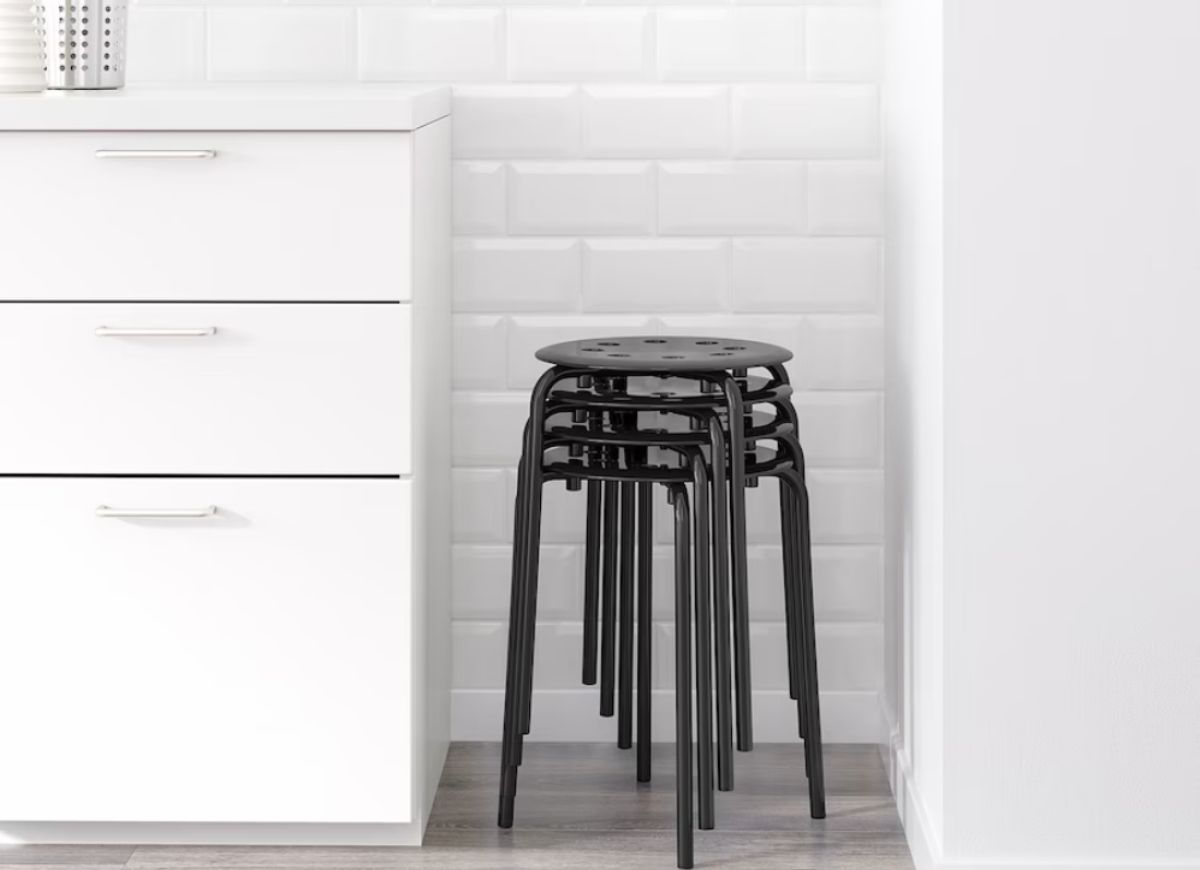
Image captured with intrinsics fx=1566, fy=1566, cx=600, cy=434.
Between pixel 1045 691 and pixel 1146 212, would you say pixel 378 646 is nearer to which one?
pixel 1045 691

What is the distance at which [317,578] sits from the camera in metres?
1.84

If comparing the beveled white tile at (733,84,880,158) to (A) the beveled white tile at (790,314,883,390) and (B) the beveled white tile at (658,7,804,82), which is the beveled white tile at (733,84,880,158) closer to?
(B) the beveled white tile at (658,7,804,82)

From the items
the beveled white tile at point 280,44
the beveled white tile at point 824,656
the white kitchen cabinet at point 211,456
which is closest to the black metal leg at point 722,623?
the white kitchen cabinet at point 211,456

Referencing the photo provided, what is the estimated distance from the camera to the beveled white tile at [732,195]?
2260mm

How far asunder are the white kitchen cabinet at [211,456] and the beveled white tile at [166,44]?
454 millimetres

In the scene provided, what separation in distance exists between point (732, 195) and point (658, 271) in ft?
0.50

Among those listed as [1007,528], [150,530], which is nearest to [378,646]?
[150,530]

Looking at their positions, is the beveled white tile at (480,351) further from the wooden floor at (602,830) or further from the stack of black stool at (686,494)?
the wooden floor at (602,830)

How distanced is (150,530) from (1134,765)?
1.15 m

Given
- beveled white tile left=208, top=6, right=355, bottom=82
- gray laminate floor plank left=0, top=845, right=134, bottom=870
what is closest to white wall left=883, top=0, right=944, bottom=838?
beveled white tile left=208, top=6, right=355, bottom=82

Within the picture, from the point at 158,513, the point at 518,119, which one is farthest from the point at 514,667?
the point at 518,119

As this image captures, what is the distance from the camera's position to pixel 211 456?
1.82 meters

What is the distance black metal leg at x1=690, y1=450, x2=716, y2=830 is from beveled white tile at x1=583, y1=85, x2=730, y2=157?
626 millimetres

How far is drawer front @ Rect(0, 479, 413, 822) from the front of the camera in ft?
6.01
